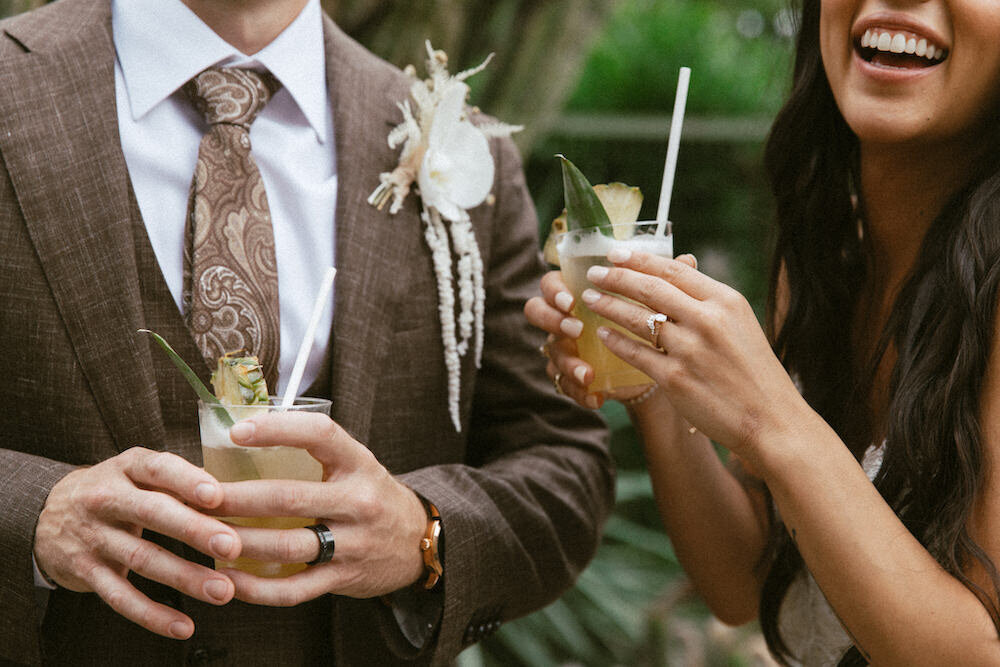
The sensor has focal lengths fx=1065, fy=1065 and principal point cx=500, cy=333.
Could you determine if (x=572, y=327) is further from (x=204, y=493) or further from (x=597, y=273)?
(x=204, y=493)

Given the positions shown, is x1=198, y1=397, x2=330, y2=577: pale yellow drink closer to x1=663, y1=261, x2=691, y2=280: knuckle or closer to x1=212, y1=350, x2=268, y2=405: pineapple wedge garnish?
x1=212, y1=350, x2=268, y2=405: pineapple wedge garnish

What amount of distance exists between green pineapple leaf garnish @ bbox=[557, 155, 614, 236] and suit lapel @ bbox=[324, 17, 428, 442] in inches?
14.1

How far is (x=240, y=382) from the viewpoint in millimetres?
1423

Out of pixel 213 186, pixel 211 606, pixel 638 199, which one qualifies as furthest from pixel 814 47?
pixel 211 606

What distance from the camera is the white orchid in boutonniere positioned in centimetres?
194

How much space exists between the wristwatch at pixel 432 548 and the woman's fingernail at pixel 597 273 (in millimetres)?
464

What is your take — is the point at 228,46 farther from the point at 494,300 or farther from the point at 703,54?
the point at 703,54

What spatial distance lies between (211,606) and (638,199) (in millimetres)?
948

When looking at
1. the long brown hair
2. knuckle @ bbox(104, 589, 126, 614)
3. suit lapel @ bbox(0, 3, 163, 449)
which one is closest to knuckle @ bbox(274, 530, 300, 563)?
knuckle @ bbox(104, 589, 126, 614)

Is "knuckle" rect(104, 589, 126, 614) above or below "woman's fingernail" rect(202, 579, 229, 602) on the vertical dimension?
below

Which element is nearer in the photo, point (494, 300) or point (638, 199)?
point (638, 199)

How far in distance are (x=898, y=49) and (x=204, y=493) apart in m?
1.26

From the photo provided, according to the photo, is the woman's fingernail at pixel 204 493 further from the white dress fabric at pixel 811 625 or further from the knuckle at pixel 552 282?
the white dress fabric at pixel 811 625

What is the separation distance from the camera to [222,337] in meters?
1.70
